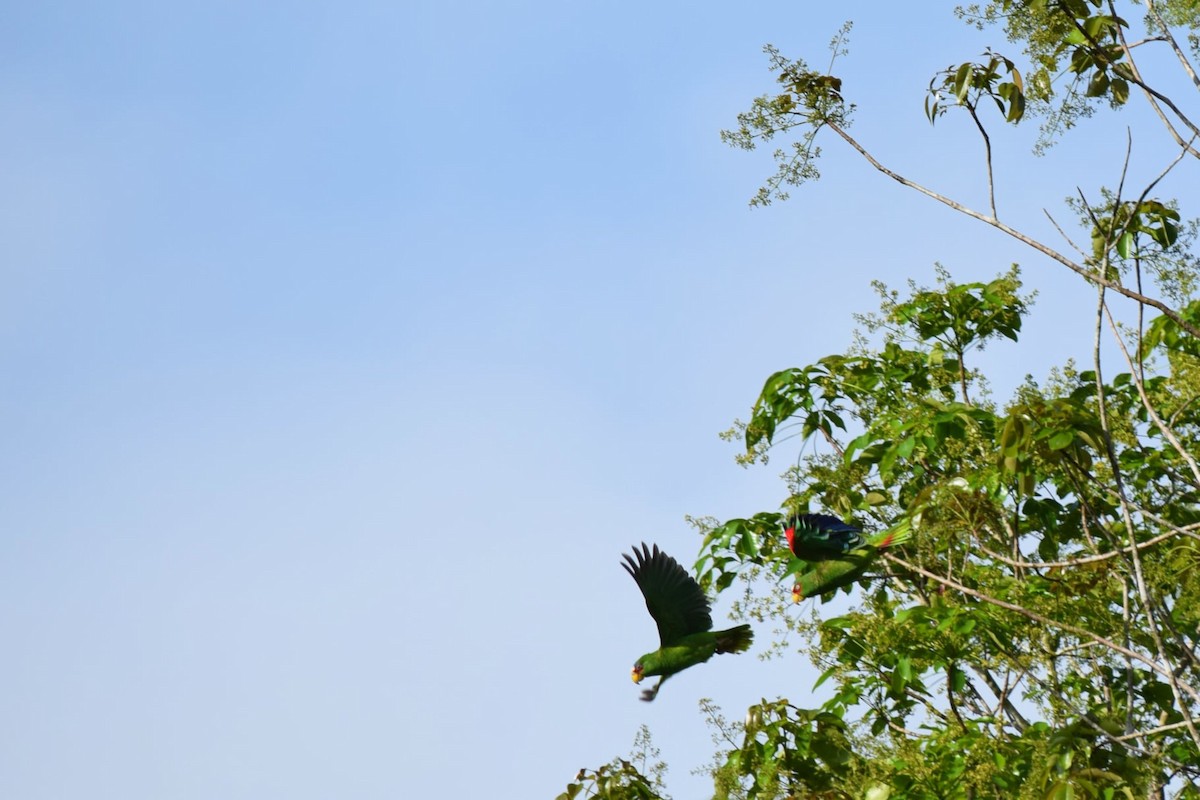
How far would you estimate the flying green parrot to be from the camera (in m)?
8.38

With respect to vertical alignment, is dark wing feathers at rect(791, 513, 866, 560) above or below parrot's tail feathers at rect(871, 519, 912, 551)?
above

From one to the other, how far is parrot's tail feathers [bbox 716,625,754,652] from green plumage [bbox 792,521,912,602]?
67cm

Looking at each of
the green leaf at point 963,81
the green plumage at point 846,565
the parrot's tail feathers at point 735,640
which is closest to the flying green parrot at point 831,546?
the green plumage at point 846,565

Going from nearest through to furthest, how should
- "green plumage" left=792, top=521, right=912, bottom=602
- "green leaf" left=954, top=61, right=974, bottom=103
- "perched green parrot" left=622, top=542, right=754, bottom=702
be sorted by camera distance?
"green leaf" left=954, top=61, right=974, bottom=103, "green plumage" left=792, top=521, right=912, bottom=602, "perched green parrot" left=622, top=542, right=754, bottom=702

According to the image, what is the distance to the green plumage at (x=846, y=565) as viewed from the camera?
8477mm

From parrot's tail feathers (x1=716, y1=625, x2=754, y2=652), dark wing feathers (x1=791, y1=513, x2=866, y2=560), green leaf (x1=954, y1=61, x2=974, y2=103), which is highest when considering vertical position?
green leaf (x1=954, y1=61, x2=974, y2=103)

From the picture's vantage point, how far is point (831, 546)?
27.6 ft

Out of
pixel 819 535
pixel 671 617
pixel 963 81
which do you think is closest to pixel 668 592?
pixel 671 617

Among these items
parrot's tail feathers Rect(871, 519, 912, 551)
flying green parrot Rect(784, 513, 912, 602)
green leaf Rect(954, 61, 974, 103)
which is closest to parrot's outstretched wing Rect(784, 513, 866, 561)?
flying green parrot Rect(784, 513, 912, 602)

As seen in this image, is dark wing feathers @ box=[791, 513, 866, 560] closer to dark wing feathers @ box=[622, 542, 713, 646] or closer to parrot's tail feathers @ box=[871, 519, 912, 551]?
parrot's tail feathers @ box=[871, 519, 912, 551]

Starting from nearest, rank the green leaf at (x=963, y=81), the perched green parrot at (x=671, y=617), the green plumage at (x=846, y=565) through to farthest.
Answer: the green leaf at (x=963, y=81) < the green plumage at (x=846, y=565) < the perched green parrot at (x=671, y=617)

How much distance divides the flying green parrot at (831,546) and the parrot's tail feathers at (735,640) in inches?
27.6

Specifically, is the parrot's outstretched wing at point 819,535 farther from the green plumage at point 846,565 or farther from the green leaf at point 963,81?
the green leaf at point 963,81

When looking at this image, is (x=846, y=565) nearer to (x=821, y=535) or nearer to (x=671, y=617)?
(x=821, y=535)
